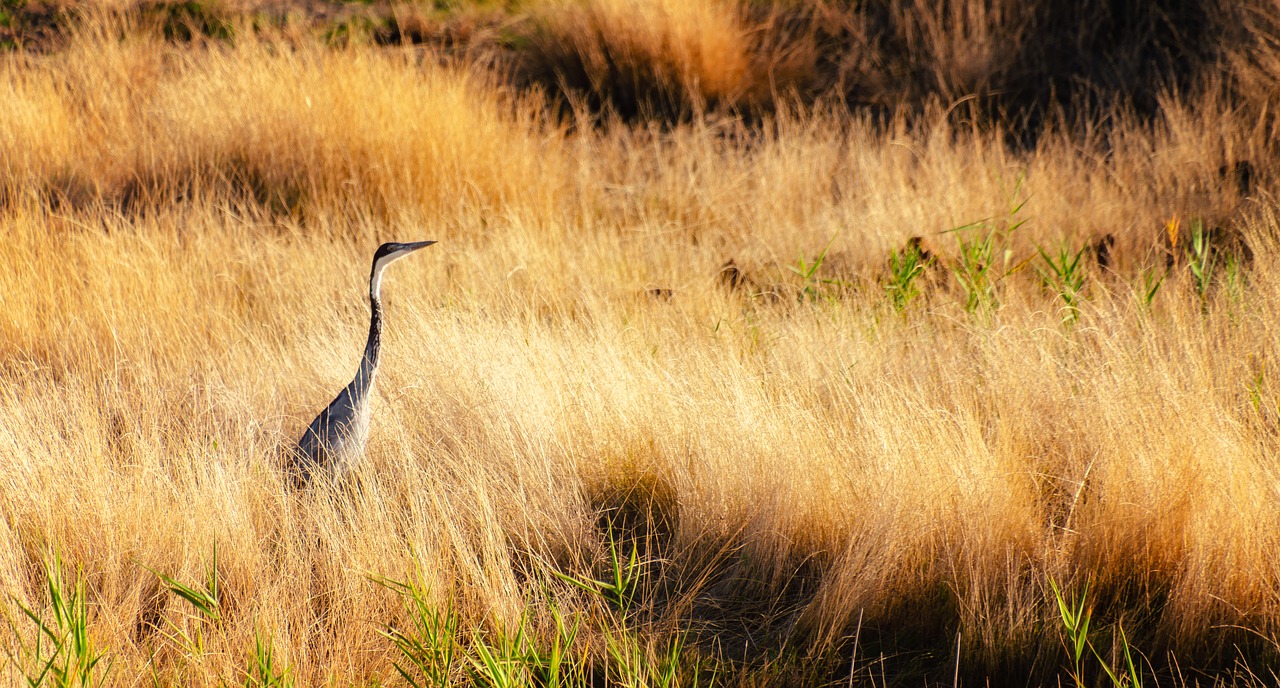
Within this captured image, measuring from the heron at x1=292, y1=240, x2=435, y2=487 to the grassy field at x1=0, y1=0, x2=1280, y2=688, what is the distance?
0.08 metres

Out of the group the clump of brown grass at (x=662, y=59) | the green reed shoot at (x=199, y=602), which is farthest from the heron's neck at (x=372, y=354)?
the clump of brown grass at (x=662, y=59)

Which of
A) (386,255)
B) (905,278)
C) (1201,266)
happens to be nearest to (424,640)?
(386,255)

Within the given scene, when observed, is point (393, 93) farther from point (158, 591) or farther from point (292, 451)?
point (158, 591)

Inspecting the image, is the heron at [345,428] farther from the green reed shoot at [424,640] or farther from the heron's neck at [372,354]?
the green reed shoot at [424,640]

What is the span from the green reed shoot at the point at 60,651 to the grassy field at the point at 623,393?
0.08 feet

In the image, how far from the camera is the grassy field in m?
2.76

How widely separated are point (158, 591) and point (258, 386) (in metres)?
1.37

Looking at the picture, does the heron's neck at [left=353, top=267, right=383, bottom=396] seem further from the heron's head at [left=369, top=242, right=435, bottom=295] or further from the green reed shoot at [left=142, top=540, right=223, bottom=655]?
the green reed shoot at [left=142, top=540, right=223, bottom=655]

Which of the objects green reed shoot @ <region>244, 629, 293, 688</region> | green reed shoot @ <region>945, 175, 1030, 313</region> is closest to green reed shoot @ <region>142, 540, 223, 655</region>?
green reed shoot @ <region>244, 629, 293, 688</region>

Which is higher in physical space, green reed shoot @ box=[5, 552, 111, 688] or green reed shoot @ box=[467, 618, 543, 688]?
green reed shoot @ box=[5, 552, 111, 688]

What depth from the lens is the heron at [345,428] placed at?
10.8 ft

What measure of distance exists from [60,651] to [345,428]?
Result: 3.65ft

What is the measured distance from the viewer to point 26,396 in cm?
388

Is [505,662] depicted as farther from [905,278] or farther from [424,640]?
[905,278]
